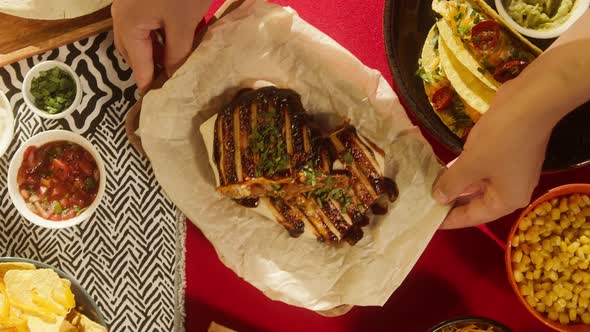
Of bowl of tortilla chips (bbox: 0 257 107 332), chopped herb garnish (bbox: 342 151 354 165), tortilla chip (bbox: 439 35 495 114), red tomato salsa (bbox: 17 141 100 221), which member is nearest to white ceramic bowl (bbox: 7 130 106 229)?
red tomato salsa (bbox: 17 141 100 221)

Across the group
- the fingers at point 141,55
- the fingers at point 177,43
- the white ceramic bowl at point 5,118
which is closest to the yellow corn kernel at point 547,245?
the fingers at point 177,43

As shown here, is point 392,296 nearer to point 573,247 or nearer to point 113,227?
point 573,247

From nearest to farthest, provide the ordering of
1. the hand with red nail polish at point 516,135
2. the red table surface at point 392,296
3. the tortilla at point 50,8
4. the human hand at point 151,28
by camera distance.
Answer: the hand with red nail polish at point 516,135 < the human hand at point 151,28 < the tortilla at point 50,8 < the red table surface at point 392,296

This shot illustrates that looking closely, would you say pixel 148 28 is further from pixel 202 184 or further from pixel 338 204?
pixel 338 204

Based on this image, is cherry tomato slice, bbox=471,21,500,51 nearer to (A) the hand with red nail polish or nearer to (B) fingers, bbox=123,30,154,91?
(A) the hand with red nail polish

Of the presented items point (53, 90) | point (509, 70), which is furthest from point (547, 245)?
point (53, 90)

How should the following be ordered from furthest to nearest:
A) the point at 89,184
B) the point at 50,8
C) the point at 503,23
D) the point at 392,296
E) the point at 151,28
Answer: the point at 392,296
the point at 89,184
the point at 50,8
the point at 503,23
the point at 151,28

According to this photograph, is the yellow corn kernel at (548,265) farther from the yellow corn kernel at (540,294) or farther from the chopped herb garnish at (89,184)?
the chopped herb garnish at (89,184)
